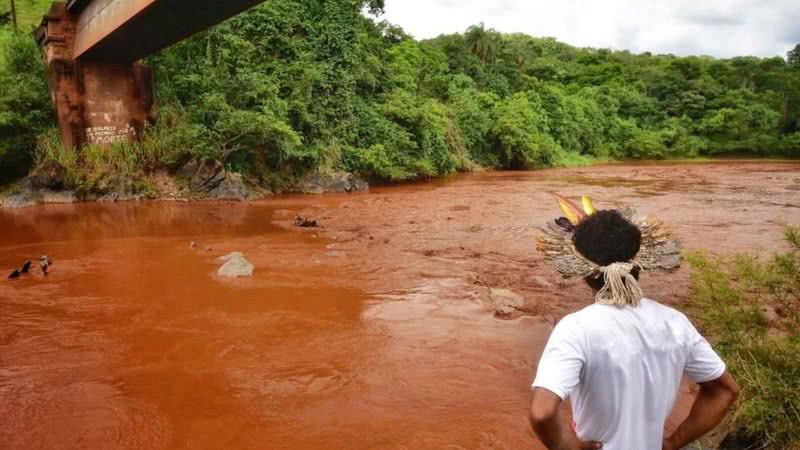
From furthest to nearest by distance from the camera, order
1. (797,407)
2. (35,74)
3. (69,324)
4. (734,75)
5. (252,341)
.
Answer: (734,75)
(35,74)
(69,324)
(252,341)
(797,407)

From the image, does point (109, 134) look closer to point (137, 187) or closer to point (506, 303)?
point (137, 187)

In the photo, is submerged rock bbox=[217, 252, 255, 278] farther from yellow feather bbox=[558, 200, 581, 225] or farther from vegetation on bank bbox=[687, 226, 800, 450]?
yellow feather bbox=[558, 200, 581, 225]

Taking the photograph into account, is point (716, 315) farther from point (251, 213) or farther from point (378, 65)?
point (378, 65)

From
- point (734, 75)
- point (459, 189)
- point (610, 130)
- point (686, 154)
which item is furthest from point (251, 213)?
point (734, 75)

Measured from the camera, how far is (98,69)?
61.3 feet

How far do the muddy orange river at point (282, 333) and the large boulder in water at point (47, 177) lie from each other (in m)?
5.19

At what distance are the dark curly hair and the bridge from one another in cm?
1347

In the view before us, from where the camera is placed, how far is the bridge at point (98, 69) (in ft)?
48.0

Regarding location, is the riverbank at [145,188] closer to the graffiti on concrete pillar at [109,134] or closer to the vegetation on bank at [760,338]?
the graffiti on concrete pillar at [109,134]

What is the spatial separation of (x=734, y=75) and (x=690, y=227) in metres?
54.8

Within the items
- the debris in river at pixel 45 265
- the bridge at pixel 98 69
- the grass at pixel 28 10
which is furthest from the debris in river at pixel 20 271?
the grass at pixel 28 10

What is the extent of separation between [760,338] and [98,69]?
20.1 metres

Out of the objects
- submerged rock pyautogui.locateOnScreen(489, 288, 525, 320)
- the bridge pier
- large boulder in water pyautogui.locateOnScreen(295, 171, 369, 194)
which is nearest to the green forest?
large boulder in water pyautogui.locateOnScreen(295, 171, 369, 194)

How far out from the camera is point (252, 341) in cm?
550
